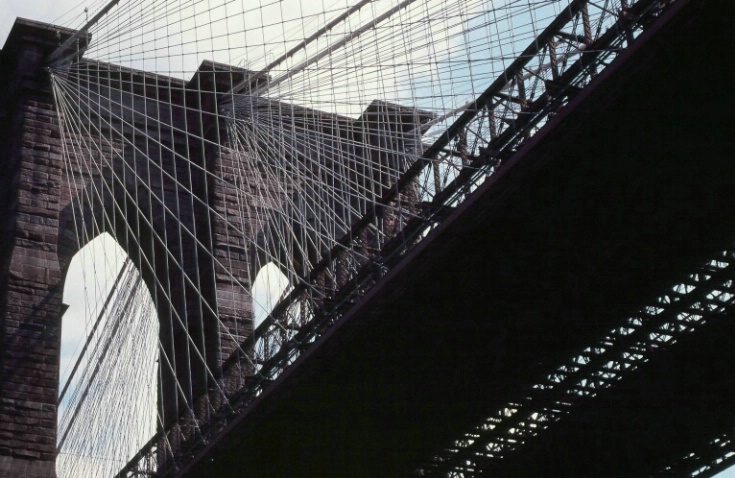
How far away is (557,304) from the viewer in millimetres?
16156

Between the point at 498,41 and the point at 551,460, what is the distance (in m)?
4.89

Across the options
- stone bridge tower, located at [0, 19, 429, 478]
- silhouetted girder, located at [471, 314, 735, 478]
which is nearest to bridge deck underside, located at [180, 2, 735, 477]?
silhouetted girder, located at [471, 314, 735, 478]

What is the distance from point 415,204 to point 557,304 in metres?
1.76

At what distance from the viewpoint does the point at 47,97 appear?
23438 mm

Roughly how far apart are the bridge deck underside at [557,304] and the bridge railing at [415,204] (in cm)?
51

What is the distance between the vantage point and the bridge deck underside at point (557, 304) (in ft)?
44.8

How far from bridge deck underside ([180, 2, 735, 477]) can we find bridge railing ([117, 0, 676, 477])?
511mm

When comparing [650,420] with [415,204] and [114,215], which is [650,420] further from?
[114,215]

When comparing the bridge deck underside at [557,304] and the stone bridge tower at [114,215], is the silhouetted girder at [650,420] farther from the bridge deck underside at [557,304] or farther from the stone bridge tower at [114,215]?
the stone bridge tower at [114,215]

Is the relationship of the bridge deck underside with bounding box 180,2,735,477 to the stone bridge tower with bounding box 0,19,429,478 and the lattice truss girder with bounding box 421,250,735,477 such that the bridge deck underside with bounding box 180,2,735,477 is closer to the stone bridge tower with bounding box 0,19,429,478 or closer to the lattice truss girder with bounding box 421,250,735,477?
the lattice truss girder with bounding box 421,250,735,477

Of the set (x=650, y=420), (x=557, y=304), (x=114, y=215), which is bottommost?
(x=650, y=420)

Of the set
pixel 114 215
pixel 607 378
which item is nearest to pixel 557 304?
pixel 607 378

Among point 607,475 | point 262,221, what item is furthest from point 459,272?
point 262,221

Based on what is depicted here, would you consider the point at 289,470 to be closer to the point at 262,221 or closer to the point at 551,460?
the point at 551,460
